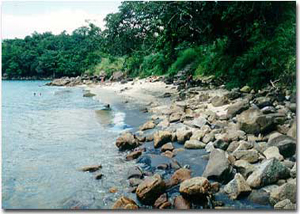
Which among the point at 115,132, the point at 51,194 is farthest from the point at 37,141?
the point at 51,194

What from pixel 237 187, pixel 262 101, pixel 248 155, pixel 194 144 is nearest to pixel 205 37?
pixel 262 101

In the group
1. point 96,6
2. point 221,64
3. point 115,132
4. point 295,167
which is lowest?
point 115,132

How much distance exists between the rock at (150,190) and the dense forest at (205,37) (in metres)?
2.07

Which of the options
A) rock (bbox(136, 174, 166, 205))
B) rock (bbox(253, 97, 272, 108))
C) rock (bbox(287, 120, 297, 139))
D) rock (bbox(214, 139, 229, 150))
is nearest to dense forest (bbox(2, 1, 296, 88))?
rock (bbox(253, 97, 272, 108))

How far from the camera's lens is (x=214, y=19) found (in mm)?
7176

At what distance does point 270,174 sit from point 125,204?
158 centimetres

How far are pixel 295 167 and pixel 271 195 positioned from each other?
49 cm

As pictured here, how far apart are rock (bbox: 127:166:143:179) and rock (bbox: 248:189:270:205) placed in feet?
4.81

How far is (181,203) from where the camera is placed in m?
3.51

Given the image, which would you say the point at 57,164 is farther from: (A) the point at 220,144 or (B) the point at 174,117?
(B) the point at 174,117

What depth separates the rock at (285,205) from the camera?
129 inches

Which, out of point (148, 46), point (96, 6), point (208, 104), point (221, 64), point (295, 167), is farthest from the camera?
point (221, 64)

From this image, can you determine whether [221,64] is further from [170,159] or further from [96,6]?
[96,6]

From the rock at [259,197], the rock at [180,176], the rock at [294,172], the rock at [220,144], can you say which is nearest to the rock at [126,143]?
the rock at [220,144]
